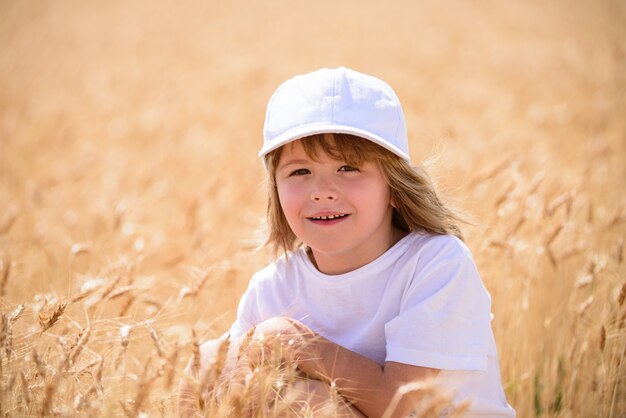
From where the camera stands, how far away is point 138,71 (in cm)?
1112

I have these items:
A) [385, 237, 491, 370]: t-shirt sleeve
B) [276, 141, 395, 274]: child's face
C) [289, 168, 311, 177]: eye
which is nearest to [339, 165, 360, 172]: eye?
[276, 141, 395, 274]: child's face

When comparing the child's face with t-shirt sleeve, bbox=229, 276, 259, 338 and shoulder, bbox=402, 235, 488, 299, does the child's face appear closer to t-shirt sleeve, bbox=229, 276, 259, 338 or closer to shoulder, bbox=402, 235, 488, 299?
shoulder, bbox=402, 235, 488, 299

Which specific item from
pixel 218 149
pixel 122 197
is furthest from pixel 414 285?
pixel 218 149

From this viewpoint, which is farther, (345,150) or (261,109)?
(261,109)

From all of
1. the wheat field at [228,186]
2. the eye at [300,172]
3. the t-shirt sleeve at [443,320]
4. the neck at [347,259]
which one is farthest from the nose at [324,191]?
the wheat field at [228,186]

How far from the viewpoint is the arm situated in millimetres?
1732

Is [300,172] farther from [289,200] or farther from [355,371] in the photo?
[355,371]

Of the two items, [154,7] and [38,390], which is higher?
[154,7]

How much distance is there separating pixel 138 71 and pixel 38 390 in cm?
1014

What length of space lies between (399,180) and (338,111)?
0.30 metres

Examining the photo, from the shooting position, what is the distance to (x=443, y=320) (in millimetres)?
1758

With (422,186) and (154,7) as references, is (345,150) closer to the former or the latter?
(422,186)

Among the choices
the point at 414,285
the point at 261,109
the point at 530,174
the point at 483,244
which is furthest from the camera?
the point at 261,109

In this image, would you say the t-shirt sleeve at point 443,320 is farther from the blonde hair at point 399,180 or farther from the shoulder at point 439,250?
the blonde hair at point 399,180
